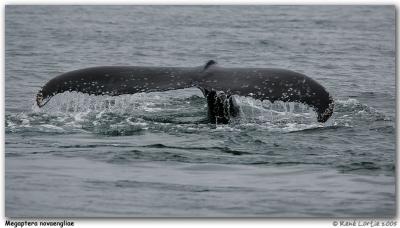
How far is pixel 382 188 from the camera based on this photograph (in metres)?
8.89

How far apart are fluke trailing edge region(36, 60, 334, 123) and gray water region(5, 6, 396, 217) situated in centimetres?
29

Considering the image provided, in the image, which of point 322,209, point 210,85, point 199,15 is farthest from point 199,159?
point 199,15

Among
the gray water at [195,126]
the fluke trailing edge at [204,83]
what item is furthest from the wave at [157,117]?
the fluke trailing edge at [204,83]

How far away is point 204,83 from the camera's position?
32.6ft

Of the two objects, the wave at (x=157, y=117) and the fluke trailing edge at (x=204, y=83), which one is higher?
the fluke trailing edge at (x=204, y=83)

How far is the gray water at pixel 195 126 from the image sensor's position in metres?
8.54

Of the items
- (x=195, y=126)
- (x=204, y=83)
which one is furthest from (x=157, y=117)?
(x=204, y=83)

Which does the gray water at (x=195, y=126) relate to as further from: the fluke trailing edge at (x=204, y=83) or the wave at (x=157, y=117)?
the fluke trailing edge at (x=204, y=83)

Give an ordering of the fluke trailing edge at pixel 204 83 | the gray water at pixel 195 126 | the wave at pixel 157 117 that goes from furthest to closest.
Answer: the wave at pixel 157 117 → the fluke trailing edge at pixel 204 83 → the gray water at pixel 195 126

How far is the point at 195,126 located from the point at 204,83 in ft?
2.60

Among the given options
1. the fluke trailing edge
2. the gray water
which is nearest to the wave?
the gray water

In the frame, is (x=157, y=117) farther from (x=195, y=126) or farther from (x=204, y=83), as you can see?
(x=204, y=83)

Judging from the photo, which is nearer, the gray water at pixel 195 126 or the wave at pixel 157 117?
the gray water at pixel 195 126

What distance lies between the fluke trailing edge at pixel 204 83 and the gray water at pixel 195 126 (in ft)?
0.94
